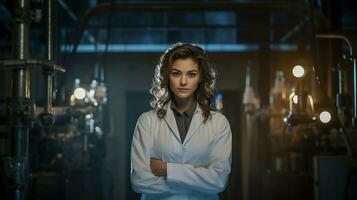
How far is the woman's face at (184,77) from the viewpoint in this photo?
9.34ft

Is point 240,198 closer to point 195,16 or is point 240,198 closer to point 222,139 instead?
point 195,16

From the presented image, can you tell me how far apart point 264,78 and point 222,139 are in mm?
5609

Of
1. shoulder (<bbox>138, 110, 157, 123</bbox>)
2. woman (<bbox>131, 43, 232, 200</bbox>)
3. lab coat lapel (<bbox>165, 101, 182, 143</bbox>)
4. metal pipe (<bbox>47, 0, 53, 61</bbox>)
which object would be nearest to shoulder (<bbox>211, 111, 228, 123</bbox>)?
woman (<bbox>131, 43, 232, 200</bbox>)

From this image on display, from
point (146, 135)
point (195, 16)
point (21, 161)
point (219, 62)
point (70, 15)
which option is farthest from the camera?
point (219, 62)

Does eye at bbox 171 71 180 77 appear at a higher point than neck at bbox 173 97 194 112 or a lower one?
higher

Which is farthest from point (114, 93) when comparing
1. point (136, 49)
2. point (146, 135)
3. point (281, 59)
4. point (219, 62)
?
point (146, 135)

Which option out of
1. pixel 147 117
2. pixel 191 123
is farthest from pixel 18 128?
pixel 191 123

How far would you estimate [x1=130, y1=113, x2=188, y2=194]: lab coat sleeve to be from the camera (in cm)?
280

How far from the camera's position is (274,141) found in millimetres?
8211

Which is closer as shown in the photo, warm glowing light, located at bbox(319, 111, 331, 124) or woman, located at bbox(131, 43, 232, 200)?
woman, located at bbox(131, 43, 232, 200)

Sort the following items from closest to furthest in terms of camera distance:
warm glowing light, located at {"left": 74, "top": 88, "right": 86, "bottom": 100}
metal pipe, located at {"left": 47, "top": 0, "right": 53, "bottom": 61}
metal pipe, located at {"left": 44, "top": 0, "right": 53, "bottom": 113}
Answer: metal pipe, located at {"left": 44, "top": 0, "right": 53, "bottom": 113}, metal pipe, located at {"left": 47, "top": 0, "right": 53, "bottom": 61}, warm glowing light, located at {"left": 74, "top": 88, "right": 86, "bottom": 100}

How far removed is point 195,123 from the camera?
113 inches

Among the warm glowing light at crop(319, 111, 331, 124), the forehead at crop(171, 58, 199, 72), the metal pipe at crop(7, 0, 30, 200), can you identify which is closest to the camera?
the forehead at crop(171, 58, 199, 72)

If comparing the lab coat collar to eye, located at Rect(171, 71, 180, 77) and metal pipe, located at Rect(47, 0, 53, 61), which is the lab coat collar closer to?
eye, located at Rect(171, 71, 180, 77)
